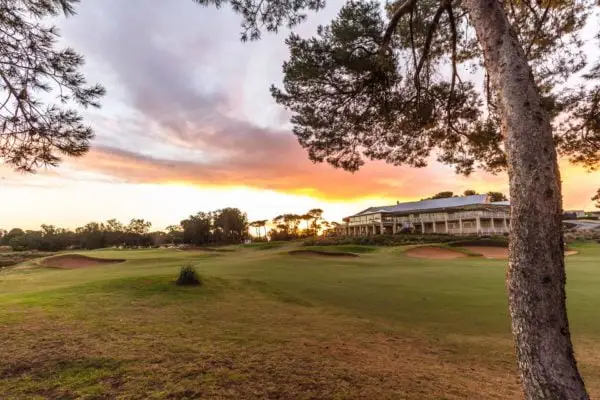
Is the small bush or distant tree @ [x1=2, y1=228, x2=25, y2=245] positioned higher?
distant tree @ [x1=2, y1=228, x2=25, y2=245]

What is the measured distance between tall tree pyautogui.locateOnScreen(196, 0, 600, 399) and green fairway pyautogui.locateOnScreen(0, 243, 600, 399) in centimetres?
169

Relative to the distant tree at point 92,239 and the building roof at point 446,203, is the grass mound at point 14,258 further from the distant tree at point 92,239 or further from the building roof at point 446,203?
the building roof at point 446,203

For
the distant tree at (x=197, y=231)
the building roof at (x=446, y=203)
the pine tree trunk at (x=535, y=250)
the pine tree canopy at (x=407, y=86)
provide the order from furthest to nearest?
the distant tree at (x=197, y=231), the building roof at (x=446, y=203), the pine tree canopy at (x=407, y=86), the pine tree trunk at (x=535, y=250)

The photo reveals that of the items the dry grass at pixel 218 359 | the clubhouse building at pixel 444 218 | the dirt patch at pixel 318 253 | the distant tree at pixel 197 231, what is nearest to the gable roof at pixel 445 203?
the clubhouse building at pixel 444 218

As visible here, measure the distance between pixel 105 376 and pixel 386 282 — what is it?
10.2m

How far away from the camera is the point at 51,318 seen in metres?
5.98

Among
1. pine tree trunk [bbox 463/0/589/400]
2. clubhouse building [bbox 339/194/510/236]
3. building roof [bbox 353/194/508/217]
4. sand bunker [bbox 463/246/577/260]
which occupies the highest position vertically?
building roof [bbox 353/194/508/217]

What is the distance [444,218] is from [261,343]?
51.4 meters

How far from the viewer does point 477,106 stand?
906 cm

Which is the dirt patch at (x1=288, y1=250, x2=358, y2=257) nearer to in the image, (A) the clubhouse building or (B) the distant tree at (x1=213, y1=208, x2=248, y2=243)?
(A) the clubhouse building

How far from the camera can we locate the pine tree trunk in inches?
104

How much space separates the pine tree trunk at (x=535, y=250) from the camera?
8.69ft

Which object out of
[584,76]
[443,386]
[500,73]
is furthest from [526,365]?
[584,76]

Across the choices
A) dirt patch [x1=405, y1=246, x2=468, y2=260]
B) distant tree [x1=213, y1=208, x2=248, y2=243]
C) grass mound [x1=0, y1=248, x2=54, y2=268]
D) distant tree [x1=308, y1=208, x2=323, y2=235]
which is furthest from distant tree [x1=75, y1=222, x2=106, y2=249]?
dirt patch [x1=405, y1=246, x2=468, y2=260]
